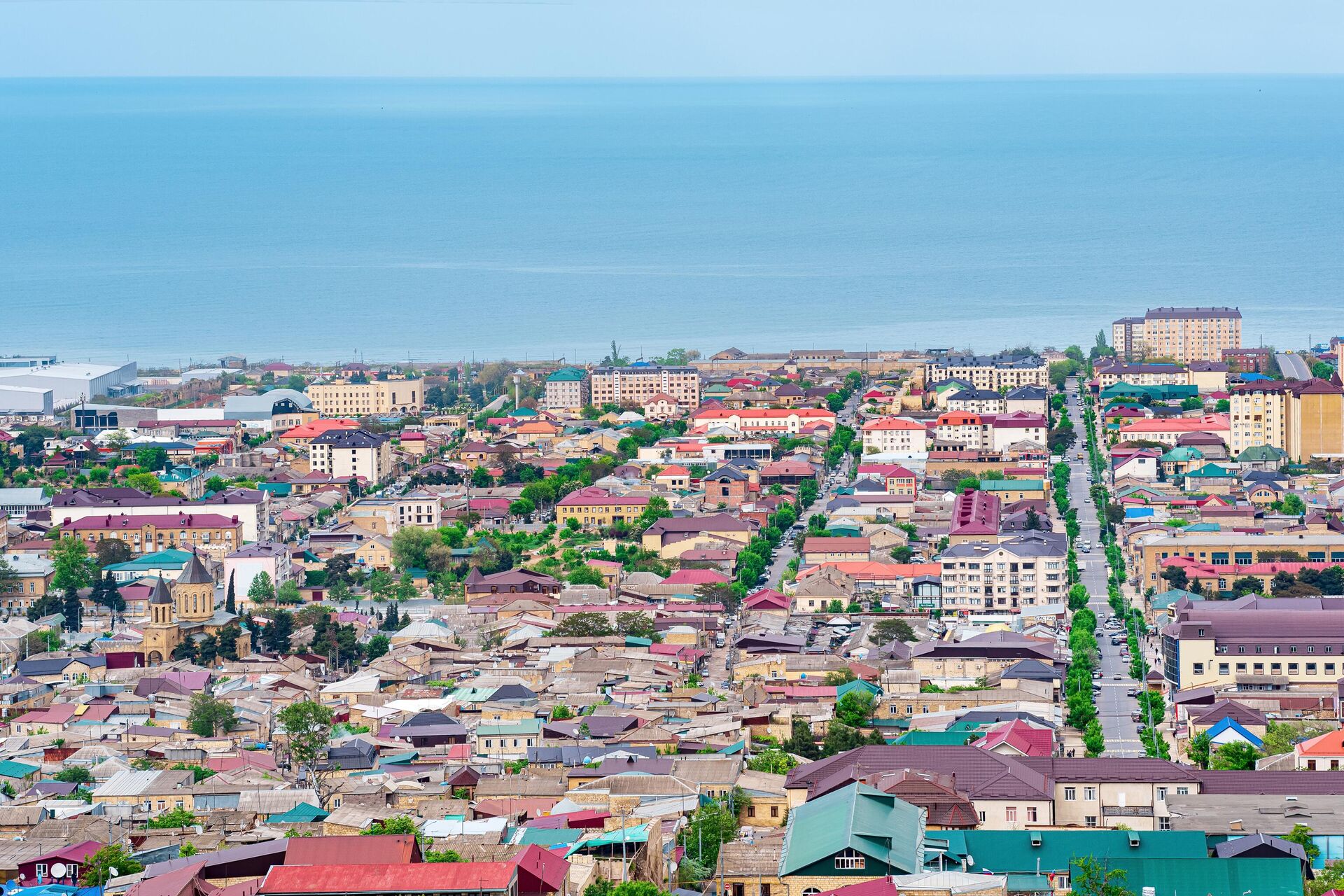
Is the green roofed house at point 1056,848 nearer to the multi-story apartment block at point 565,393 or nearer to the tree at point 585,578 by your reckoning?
the tree at point 585,578

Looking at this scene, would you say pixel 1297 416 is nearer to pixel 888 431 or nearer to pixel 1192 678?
pixel 888 431

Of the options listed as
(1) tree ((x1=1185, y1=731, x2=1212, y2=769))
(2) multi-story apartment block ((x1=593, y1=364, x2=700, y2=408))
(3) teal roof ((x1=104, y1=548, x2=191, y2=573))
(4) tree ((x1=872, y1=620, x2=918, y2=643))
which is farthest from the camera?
(2) multi-story apartment block ((x1=593, y1=364, x2=700, y2=408))

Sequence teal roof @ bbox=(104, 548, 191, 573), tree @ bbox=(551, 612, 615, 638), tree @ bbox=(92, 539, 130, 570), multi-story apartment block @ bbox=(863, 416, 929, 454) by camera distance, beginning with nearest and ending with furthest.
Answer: tree @ bbox=(551, 612, 615, 638) → teal roof @ bbox=(104, 548, 191, 573) → tree @ bbox=(92, 539, 130, 570) → multi-story apartment block @ bbox=(863, 416, 929, 454)

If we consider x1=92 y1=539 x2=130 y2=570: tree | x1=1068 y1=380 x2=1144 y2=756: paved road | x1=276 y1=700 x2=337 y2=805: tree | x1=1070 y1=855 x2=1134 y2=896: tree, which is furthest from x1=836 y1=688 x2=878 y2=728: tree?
x1=92 y1=539 x2=130 y2=570: tree

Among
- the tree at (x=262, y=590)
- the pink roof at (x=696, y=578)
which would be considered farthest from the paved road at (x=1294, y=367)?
the tree at (x=262, y=590)

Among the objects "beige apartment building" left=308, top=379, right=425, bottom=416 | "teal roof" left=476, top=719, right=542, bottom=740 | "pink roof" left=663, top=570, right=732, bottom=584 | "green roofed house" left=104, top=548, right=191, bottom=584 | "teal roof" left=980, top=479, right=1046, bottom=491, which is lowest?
"teal roof" left=476, top=719, right=542, bottom=740

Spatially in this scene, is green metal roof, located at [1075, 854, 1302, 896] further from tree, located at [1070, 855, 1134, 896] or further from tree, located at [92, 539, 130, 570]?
tree, located at [92, 539, 130, 570]

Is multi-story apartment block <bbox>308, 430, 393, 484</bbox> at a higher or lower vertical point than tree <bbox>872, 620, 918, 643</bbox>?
higher

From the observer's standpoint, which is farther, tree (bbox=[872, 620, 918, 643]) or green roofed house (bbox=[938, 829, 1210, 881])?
tree (bbox=[872, 620, 918, 643])

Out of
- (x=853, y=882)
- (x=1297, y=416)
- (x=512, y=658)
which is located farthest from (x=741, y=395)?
(x=853, y=882)
